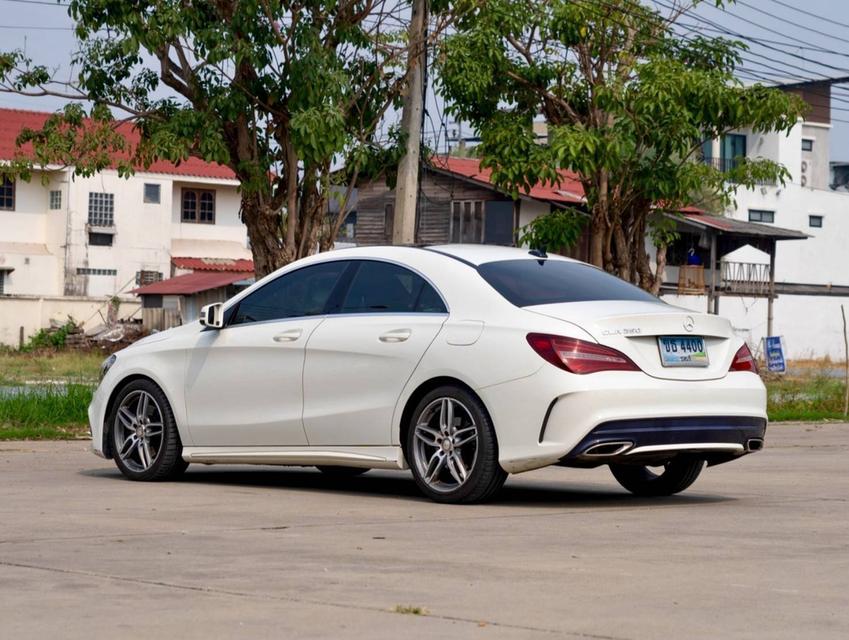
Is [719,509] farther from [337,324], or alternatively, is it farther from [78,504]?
[78,504]

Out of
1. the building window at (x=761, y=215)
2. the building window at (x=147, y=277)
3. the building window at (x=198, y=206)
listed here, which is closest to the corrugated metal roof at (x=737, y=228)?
the building window at (x=761, y=215)

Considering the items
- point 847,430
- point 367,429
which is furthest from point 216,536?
point 847,430

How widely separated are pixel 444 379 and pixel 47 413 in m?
9.09

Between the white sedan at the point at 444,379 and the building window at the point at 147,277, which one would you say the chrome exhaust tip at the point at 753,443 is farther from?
the building window at the point at 147,277

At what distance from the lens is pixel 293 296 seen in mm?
11391

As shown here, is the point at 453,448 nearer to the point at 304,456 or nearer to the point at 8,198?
the point at 304,456

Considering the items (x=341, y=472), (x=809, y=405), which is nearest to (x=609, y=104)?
(x=809, y=405)

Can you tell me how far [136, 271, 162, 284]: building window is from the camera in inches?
2761

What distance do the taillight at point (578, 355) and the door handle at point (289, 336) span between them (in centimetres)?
203

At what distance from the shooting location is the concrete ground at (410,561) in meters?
5.88

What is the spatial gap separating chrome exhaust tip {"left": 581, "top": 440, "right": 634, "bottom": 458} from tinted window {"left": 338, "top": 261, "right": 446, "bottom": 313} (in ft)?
4.53

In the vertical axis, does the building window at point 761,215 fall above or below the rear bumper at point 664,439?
above

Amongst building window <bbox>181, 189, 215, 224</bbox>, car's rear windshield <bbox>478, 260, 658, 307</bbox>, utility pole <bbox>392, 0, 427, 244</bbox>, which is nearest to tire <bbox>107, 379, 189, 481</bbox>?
car's rear windshield <bbox>478, 260, 658, 307</bbox>

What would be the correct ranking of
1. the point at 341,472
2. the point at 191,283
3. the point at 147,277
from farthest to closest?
the point at 147,277 < the point at 191,283 < the point at 341,472
